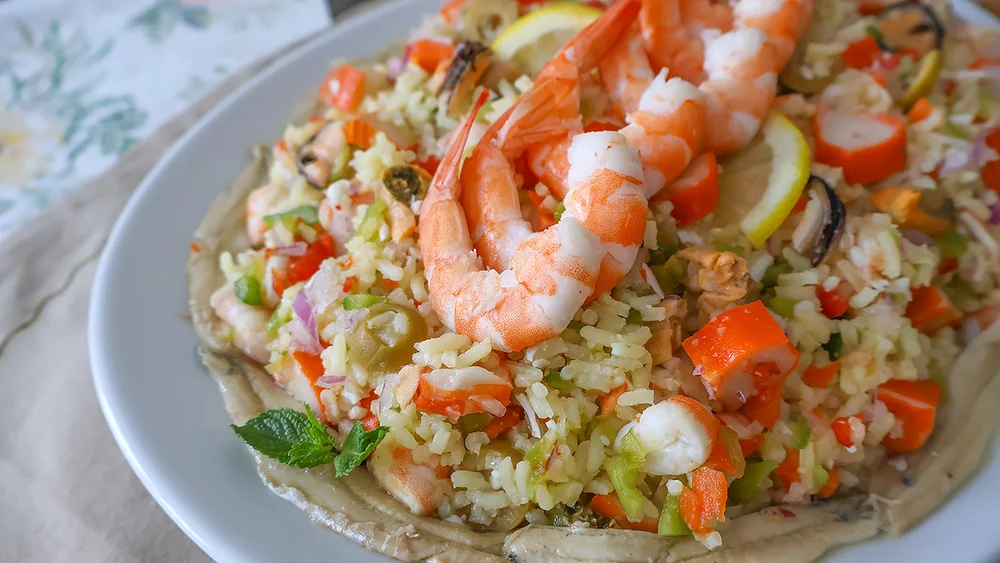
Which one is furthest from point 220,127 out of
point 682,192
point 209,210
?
point 682,192

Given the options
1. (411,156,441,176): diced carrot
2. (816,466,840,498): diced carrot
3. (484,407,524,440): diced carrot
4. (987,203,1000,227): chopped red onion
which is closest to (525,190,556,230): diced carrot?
(411,156,441,176): diced carrot

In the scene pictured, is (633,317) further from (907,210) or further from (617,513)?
(907,210)

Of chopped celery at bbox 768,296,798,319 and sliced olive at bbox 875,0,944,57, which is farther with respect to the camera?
sliced olive at bbox 875,0,944,57

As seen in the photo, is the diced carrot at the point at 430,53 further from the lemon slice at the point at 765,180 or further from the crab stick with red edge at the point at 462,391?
the crab stick with red edge at the point at 462,391

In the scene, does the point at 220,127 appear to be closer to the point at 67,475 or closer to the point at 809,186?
the point at 67,475

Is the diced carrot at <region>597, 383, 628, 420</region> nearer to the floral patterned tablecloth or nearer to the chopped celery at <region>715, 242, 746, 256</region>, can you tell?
the chopped celery at <region>715, 242, 746, 256</region>

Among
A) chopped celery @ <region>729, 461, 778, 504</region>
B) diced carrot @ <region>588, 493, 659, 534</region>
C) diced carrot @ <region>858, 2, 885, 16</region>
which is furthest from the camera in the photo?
diced carrot @ <region>858, 2, 885, 16</region>
